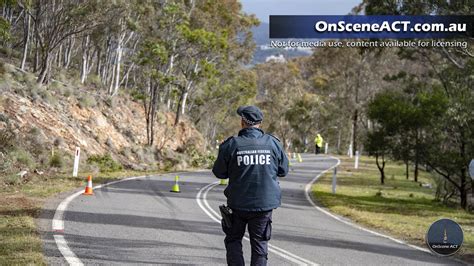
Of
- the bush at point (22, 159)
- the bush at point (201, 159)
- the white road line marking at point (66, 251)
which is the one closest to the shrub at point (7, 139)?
the bush at point (22, 159)

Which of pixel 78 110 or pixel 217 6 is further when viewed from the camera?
pixel 217 6

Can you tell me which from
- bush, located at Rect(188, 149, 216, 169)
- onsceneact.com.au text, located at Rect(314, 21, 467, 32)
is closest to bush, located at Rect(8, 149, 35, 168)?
onsceneact.com.au text, located at Rect(314, 21, 467, 32)

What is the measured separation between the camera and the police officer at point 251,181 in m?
5.93

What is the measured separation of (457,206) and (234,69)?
A: 2880 centimetres

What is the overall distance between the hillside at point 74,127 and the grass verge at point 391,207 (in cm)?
900

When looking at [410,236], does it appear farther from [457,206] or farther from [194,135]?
[194,135]

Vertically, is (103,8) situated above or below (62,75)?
above

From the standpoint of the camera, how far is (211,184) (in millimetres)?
22484

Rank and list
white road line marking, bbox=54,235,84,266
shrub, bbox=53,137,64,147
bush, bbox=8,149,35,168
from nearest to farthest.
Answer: white road line marking, bbox=54,235,84,266, bush, bbox=8,149,35,168, shrub, bbox=53,137,64,147

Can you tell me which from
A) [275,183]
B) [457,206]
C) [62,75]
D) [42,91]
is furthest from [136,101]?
[275,183]

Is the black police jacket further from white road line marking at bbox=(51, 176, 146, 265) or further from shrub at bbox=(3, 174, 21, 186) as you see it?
shrub at bbox=(3, 174, 21, 186)

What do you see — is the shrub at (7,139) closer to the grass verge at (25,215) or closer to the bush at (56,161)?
the bush at (56,161)

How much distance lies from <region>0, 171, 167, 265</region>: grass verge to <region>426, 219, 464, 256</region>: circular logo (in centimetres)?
446

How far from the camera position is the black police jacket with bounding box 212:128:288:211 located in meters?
5.93
